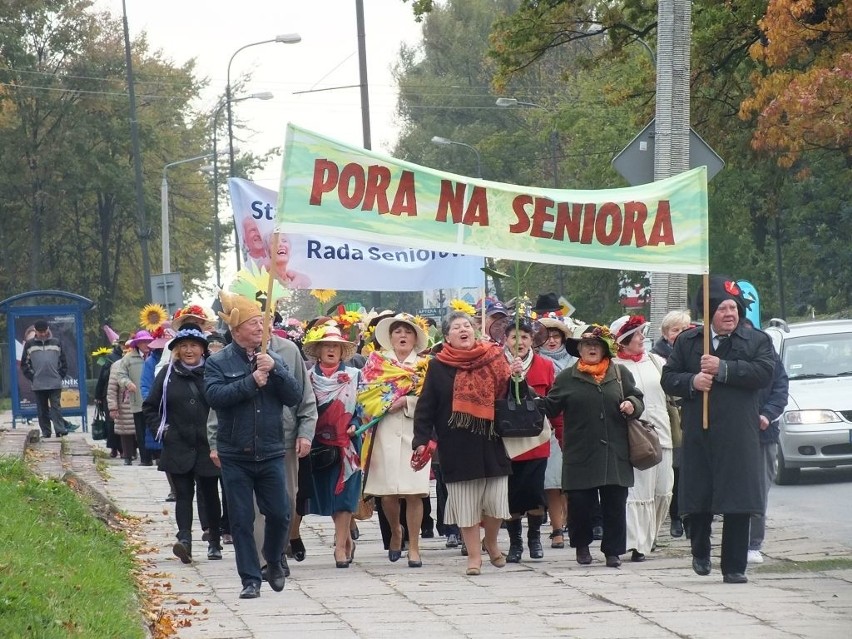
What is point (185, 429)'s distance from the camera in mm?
11688

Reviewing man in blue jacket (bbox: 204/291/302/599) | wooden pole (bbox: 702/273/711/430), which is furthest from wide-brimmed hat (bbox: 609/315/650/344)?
man in blue jacket (bbox: 204/291/302/599)

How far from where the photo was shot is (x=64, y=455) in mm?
19641

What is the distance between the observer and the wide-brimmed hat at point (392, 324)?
38.0 feet

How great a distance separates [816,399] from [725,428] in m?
7.20

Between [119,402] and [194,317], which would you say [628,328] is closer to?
[194,317]

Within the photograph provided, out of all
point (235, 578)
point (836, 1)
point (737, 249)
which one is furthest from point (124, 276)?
point (235, 578)

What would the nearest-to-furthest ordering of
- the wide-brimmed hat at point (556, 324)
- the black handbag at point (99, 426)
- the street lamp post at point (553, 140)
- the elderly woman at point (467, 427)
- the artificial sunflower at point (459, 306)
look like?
the elderly woman at point (467, 427) < the artificial sunflower at point (459, 306) < the wide-brimmed hat at point (556, 324) < the black handbag at point (99, 426) < the street lamp post at point (553, 140)

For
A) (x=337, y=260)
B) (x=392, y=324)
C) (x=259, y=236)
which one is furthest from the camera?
(x=259, y=236)

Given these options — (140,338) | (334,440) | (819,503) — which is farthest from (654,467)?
Answer: (140,338)

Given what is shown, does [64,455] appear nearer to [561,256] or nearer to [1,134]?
[561,256]

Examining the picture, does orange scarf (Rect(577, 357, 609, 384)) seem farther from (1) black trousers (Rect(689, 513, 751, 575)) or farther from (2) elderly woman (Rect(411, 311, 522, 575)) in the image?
(1) black trousers (Rect(689, 513, 751, 575))

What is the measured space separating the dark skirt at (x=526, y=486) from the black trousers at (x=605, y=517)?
423 millimetres

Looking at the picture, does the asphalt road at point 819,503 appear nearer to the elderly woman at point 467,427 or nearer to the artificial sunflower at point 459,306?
the elderly woman at point 467,427

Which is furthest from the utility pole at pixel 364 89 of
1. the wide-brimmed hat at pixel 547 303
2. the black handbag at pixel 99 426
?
the wide-brimmed hat at pixel 547 303
